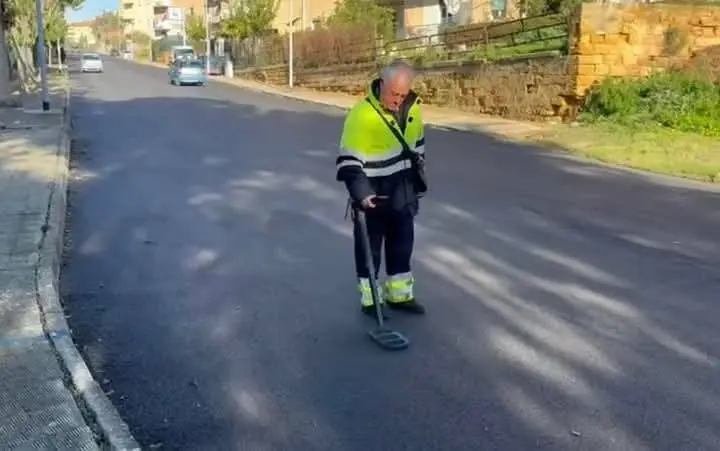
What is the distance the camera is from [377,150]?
5.60 m

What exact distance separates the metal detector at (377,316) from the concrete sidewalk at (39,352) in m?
1.73

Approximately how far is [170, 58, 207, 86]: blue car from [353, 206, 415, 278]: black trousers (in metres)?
41.0

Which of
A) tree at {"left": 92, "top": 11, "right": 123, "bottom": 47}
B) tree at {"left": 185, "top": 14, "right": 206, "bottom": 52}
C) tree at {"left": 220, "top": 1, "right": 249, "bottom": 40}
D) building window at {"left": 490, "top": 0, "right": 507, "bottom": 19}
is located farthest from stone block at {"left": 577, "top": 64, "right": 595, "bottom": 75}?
tree at {"left": 92, "top": 11, "right": 123, "bottom": 47}

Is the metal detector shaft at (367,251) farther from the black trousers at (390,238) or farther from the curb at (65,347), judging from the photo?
the curb at (65,347)

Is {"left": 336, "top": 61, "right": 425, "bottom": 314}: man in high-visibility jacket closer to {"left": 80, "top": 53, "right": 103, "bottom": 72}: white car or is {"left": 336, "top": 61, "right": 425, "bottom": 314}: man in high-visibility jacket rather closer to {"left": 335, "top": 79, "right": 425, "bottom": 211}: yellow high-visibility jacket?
{"left": 335, "top": 79, "right": 425, "bottom": 211}: yellow high-visibility jacket

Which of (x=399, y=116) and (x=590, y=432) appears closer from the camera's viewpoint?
(x=590, y=432)

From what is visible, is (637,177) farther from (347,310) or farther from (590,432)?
(590,432)

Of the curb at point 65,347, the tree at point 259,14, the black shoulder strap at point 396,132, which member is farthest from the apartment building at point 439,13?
the black shoulder strap at point 396,132

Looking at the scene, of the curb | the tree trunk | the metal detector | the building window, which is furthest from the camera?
the building window

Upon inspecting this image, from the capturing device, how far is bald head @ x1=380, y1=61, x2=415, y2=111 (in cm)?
538

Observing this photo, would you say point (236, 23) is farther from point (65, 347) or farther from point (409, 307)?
point (65, 347)

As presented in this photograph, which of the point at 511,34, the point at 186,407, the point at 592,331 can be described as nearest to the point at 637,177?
the point at 592,331

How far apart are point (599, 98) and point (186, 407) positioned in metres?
17.0

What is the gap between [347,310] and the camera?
6.11 meters
